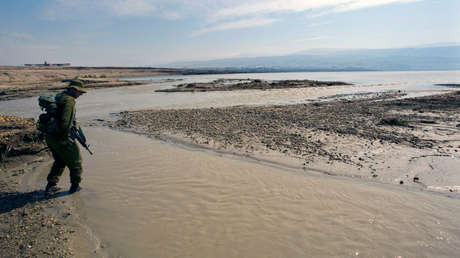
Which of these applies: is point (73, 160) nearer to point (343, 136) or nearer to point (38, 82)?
point (343, 136)

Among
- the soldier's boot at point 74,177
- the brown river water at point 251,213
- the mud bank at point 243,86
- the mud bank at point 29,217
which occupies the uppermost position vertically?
the mud bank at point 243,86

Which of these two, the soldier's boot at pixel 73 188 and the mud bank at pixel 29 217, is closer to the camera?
the mud bank at pixel 29 217

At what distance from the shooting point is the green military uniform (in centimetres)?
461

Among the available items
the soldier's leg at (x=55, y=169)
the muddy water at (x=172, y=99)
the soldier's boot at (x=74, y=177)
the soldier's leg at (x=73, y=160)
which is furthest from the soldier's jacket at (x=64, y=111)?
the muddy water at (x=172, y=99)

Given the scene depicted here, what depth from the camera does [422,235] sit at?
4035 mm

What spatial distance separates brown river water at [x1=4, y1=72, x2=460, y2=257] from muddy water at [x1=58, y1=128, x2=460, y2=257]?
0.05ft

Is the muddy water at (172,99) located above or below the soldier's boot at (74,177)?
above

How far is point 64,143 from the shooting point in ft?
15.6

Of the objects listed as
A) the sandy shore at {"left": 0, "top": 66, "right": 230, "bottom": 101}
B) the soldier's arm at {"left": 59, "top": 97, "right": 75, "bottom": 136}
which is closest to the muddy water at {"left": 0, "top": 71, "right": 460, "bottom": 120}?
the sandy shore at {"left": 0, "top": 66, "right": 230, "bottom": 101}

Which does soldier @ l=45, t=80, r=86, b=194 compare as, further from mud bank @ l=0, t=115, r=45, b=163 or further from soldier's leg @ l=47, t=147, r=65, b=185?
mud bank @ l=0, t=115, r=45, b=163

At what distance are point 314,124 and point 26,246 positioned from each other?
1059 cm

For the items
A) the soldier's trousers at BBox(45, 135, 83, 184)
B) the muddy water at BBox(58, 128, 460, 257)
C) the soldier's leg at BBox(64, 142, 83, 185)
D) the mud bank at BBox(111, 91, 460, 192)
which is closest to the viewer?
the muddy water at BBox(58, 128, 460, 257)

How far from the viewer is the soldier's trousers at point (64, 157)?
4.73m

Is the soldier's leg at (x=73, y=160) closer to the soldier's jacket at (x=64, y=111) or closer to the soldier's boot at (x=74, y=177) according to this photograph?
the soldier's boot at (x=74, y=177)
